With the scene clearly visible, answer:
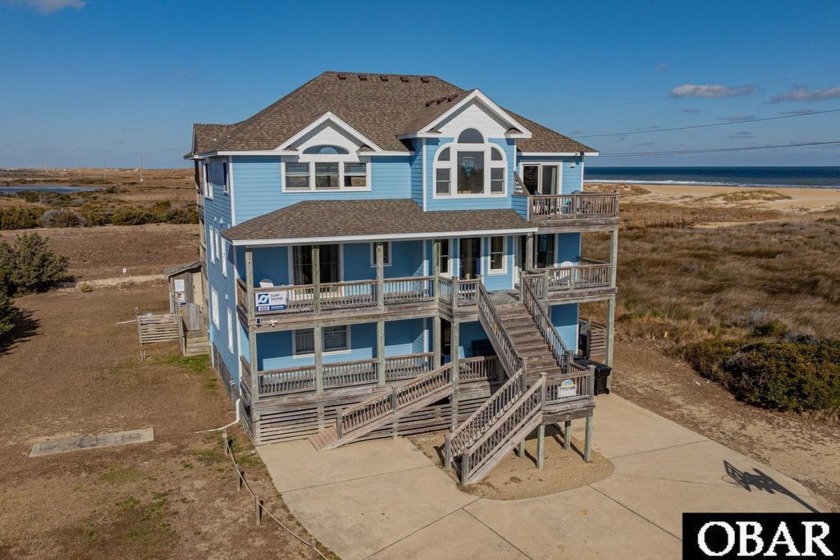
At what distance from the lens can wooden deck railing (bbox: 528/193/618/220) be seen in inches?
867

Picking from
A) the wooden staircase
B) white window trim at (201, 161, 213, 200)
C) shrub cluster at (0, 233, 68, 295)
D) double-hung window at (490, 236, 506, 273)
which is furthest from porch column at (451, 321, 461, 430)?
shrub cluster at (0, 233, 68, 295)

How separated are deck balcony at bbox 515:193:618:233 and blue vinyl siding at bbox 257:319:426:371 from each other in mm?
5389

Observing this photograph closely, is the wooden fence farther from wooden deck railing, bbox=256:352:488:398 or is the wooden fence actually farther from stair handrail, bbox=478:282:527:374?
stair handrail, bbox=478:282:527:374

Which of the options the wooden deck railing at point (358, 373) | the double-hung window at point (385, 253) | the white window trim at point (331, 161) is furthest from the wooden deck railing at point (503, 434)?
the white window trim at point (331, 161)

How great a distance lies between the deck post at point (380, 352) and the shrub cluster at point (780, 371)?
504 inches

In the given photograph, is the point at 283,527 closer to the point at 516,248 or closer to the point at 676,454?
the point at 676,454

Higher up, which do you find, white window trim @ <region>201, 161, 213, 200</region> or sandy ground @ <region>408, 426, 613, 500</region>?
white window trim @ <region>201, 161, 213, 200</region>

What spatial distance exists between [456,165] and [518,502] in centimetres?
1115

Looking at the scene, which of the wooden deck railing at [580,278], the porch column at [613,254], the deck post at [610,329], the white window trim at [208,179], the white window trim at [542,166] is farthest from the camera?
the white window trim at [208,179]

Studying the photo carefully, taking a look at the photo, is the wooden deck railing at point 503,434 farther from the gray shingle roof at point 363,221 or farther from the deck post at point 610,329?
the deck post at point 610,329

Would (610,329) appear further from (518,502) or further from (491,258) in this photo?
(518,502)

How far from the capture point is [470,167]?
22078 millimetres

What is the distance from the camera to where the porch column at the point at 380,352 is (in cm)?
2012

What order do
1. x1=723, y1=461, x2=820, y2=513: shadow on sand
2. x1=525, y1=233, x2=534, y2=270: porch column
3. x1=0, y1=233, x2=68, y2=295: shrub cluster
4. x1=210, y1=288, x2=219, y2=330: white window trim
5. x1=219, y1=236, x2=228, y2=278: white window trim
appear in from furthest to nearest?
1. x1=0, y1=233, x2=68, y2=295: shrub cluster
2. x1=210, y1=288, x2=219, y2=330: white window trim
3. x1=525, y1=233, x2=534, y2=270: porch column
4. x1=219, y1=236, x2=228, y2=278: white window trim
5. x1=723, y1=461, x2=820, y2=513: shadow on sand
